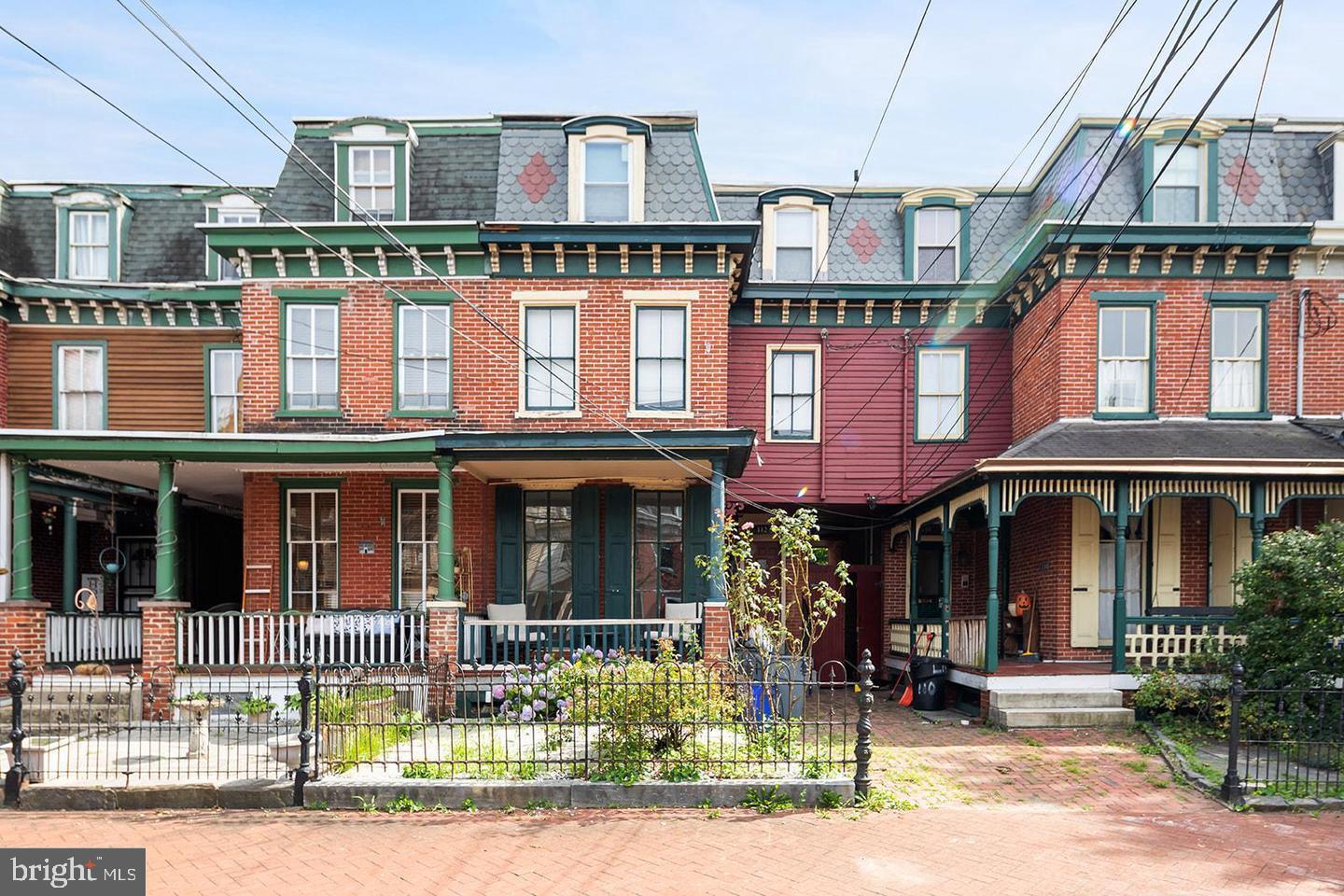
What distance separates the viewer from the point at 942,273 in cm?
1800

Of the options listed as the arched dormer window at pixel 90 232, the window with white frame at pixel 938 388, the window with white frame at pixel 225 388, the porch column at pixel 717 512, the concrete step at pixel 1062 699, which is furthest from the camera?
the window with white frame at pixel 938 388

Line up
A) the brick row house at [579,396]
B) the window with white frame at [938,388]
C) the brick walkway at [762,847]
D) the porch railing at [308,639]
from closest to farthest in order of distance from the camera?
the brick walkway at [762,847] < the porch railing at [308,639] < the brick row house at [579,396] < the window with white frame at [938,388]

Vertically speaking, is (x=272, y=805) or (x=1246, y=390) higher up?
(x=1246, y=390)

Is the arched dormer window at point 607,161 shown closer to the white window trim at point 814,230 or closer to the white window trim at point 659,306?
the white window trim at point 659,306

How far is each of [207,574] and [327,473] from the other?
27.6ft

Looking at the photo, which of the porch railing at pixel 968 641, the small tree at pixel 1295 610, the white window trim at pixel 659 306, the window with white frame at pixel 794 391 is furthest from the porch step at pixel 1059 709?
the window with white frame at pixel 794 391

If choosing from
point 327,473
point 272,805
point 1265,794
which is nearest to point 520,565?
point 327,473

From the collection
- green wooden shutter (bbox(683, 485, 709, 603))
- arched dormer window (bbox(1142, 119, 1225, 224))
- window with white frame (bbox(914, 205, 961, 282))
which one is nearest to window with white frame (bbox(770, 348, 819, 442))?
window with white frame (bbox(914, 205, 961, 282))

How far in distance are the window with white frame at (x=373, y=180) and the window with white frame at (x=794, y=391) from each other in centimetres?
799

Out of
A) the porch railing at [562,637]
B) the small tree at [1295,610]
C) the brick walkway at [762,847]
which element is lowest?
the brick walkway at [762,847]

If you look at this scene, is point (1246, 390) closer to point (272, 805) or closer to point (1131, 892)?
point (1131, 892)

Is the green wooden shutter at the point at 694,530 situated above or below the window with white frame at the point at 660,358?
below

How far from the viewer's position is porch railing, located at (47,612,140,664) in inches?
547

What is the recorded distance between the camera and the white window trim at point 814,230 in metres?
17.9
